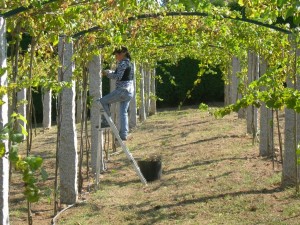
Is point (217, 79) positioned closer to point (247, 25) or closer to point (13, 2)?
point (247, 25)

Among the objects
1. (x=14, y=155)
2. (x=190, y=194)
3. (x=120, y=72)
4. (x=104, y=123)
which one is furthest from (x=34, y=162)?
(x=104, y=123)

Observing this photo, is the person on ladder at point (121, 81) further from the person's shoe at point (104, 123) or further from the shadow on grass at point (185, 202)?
the shadow on grass at point (185, 202)

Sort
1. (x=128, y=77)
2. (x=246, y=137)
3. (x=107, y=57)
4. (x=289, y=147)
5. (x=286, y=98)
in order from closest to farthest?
(x=286, y=98) < (x=289, y=147) < (x=128, y=77) < (x=107, y=57) < (x=246, y=137)

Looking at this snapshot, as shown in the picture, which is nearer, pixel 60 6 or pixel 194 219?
pixel 60 6

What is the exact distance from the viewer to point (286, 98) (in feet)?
13.4

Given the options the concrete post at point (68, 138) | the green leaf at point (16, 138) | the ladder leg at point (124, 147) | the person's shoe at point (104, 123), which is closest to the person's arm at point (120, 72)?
the ladder leg at point (124, 147)

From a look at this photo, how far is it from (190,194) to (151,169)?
1.59 m

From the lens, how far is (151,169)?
1014 centimetres

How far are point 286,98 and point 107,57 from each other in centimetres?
706

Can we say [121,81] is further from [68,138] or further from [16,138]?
[16,138]

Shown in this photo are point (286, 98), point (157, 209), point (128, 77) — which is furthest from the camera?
point (128, 77)

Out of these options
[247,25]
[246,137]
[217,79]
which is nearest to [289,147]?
[247,25]

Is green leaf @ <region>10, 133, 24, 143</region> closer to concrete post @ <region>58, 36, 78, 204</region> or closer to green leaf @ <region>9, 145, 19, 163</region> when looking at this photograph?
green leaf @ <region>9, 145, 19, 163</region>

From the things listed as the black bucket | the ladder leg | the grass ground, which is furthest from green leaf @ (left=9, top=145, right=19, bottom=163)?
the black bucket
